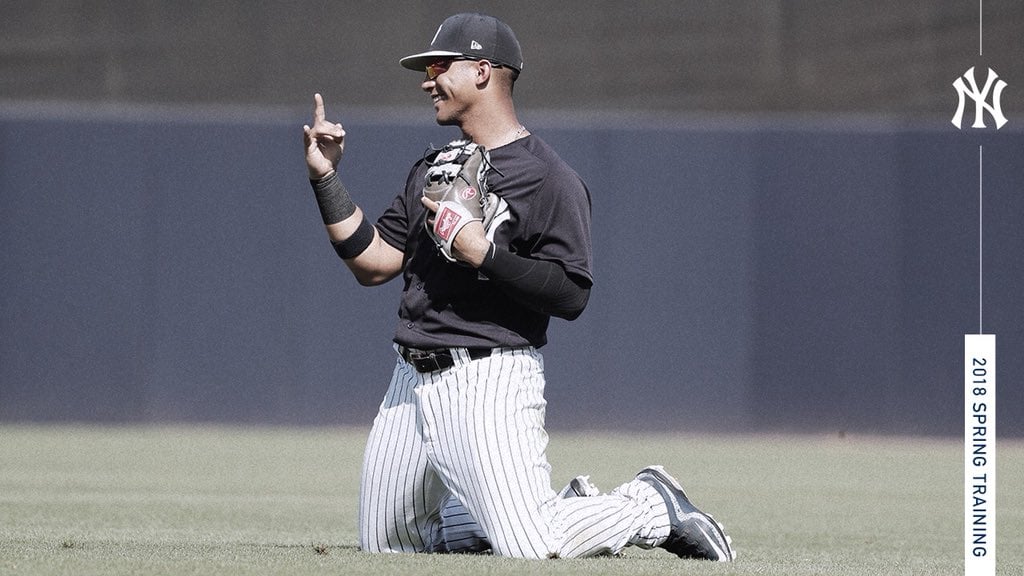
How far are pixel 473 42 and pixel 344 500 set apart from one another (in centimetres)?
294

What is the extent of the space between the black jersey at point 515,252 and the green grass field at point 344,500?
0.59 meters

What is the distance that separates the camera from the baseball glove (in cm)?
373

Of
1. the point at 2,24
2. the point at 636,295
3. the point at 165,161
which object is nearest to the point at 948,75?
the point at 636,295

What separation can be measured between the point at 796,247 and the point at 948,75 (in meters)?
1.74

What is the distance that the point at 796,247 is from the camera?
10.7 m

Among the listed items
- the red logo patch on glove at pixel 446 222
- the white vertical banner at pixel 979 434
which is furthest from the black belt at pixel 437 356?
the white vertical banner at pixel 979 434

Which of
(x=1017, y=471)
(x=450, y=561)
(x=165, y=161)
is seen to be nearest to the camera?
(x=450, y=561)

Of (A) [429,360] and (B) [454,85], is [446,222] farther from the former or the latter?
(B) [454,85]


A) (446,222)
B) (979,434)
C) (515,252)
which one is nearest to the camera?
(979,434)

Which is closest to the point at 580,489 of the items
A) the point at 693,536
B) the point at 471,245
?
the point at 693,536

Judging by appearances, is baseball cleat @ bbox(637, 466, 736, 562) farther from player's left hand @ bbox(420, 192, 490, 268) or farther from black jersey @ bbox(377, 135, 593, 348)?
player's left hand @ bbox(420, 192, 490, 268)

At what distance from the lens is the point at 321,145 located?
4.16 meters

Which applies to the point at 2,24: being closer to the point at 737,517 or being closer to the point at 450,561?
the point at 737,517

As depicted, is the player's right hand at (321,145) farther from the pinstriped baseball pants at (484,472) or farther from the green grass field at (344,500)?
the green grass field at (344,500)
